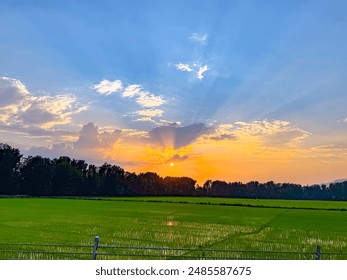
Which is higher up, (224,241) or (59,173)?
(59,173)

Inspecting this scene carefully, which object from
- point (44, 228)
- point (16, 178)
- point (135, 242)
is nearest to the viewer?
point (135, 242)

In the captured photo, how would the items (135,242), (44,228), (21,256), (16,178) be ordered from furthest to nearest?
(16,178) < (44,228) < (135,242) < (21,256)

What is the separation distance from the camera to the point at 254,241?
30.1 metres

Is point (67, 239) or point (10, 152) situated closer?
point (67, 239)

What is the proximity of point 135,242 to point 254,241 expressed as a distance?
29.6 ft

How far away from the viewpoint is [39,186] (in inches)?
5728

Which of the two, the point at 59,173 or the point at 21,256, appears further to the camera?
the point at 59,173

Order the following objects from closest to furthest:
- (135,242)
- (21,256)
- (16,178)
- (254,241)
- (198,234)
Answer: (21,256) < (135,242) < (254,241) < (198,234) < (16,178)

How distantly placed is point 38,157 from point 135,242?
134 metres

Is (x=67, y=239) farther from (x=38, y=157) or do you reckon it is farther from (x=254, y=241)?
(x=38, y=157)

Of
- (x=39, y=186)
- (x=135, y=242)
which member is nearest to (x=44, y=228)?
(x=135, y=242)
